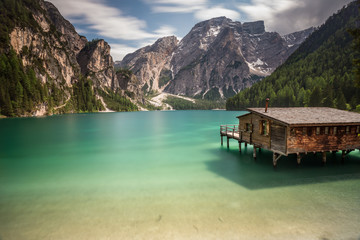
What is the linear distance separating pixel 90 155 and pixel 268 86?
172 m

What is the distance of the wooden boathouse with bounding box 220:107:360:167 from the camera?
71.0ft

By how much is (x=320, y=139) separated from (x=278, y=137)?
4210mm

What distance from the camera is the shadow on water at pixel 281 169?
1991 centimetres

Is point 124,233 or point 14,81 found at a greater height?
point 14,81

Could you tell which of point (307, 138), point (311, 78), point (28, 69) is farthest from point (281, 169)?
point (28, 69)

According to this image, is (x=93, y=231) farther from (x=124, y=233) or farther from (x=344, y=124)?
(x=344, y=124)

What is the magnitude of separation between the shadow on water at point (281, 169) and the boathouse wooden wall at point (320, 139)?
2303 millimetres

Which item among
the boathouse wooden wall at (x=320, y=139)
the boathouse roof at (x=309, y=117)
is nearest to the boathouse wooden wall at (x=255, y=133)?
the boathouse roof at (x=309, y=117)

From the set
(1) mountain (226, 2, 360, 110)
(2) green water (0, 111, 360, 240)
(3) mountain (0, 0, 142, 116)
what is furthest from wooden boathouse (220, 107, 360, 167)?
(3) mountain (0, 0, 142, 116)

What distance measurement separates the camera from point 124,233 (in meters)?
11.8

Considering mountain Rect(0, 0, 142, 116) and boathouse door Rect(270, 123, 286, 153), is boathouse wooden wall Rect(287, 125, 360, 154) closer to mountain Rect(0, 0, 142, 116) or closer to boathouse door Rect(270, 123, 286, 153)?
boathouse door Rect(270, 123, 286, 153)

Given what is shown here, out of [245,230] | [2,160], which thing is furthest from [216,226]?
[2,160]

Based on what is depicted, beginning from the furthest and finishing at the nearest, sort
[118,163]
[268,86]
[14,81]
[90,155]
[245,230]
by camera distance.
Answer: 1. [268,86]
2. [14,81]
3. [90,155]
4. [118,163]
5. [245,230]

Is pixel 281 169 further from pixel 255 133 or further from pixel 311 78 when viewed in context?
pixel 311 78
